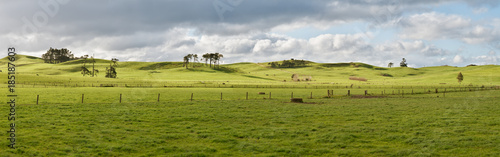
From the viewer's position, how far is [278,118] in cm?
3152

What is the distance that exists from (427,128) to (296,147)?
1219 centimetres

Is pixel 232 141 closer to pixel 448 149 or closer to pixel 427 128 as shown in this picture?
pixel 448 149

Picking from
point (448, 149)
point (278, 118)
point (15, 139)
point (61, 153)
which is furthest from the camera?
point (278, 118)

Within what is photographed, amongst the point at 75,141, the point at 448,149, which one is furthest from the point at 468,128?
the point at 75,141

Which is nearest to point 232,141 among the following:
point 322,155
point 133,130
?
point 322,155

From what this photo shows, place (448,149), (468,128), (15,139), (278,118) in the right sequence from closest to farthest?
(448,149)
(15,139)
(468,128)
(278,118)

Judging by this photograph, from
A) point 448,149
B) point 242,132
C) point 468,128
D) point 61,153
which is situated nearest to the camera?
point 61,153

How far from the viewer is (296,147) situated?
63.4 feet

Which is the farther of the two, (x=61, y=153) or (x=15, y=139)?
(x=15, y=139)

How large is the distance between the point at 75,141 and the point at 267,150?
11030 millimetres

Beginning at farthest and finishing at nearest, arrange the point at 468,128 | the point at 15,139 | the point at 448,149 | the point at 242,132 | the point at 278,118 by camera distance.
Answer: the point at 278,118
the point at 468,128
the point at 242,132
the point at 15,139
the point at 448,149

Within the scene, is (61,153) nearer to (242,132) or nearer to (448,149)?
(242,132)

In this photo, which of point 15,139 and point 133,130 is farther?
point 133,130

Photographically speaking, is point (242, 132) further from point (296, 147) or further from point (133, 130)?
point (133, 130)
